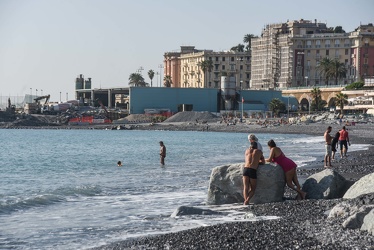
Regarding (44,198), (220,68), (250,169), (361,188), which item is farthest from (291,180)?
(220,68)

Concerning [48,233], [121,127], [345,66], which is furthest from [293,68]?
[48,233]

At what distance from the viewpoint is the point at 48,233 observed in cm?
1672

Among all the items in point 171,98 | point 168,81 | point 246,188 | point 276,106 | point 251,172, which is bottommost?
point 246,188

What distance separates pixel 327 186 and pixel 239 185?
6.86 feet

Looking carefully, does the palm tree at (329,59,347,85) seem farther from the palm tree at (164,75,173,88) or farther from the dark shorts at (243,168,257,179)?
the dark shorts at (243,168,257,179)

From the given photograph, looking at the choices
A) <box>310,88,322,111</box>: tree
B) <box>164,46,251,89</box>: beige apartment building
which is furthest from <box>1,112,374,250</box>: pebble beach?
<box>164,46,251,89</box>: beige apartment building

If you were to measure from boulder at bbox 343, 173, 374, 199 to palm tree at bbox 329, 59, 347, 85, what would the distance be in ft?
406

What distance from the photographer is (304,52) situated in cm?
15075

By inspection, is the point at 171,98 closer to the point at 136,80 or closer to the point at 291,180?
the point at 136,80

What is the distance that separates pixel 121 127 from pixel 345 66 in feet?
161

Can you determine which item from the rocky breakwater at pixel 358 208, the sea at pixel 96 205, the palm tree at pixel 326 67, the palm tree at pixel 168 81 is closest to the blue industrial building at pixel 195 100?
the palm tree at pixel 326 67

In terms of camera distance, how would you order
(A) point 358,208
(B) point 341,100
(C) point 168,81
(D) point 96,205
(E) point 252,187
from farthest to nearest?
(C) point 168,81 < (B) point 341,100 < (D) point 96,205 < (E) point 252,187 < (A) point 358,208

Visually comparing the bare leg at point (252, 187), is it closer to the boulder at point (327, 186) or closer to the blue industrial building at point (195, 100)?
the boulder at point (327, 186)

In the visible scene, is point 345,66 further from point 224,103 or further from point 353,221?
point 353,221
